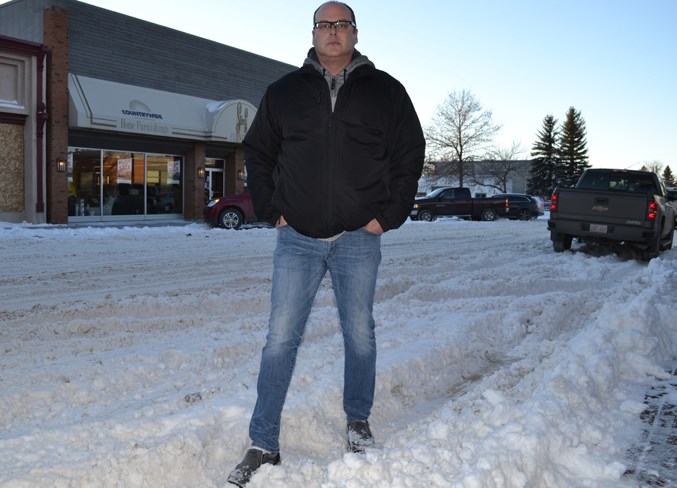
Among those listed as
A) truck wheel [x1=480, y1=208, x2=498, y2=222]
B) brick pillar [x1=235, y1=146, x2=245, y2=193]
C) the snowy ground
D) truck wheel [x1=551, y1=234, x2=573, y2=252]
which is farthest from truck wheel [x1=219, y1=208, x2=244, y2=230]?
truck wheel [x1=480, y1=208, x2=498, y2=222]

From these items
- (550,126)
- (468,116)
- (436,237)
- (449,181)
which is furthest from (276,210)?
(550,126)

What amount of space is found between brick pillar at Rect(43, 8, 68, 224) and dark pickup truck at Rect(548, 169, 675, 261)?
15.6 metres

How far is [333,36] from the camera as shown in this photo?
10.5ft

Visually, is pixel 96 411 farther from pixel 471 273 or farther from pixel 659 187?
pixel 659 187

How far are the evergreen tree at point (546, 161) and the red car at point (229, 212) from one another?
62316 millimetres

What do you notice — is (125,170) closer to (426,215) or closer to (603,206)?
(426,215)

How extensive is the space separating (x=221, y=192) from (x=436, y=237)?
43.1 feet

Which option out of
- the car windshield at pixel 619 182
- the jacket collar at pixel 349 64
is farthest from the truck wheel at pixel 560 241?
the jacket collar at pixel 349 64

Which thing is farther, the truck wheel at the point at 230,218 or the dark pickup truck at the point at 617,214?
the truck wheel at the point at 230,218

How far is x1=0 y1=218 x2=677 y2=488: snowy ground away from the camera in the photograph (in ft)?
9.98

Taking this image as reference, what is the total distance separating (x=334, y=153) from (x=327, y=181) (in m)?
0.14

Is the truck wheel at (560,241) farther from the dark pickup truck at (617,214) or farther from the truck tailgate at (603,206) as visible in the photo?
the truck tailgate at (603,206)

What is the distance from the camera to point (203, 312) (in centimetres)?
700

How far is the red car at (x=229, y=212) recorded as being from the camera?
67.1ft
